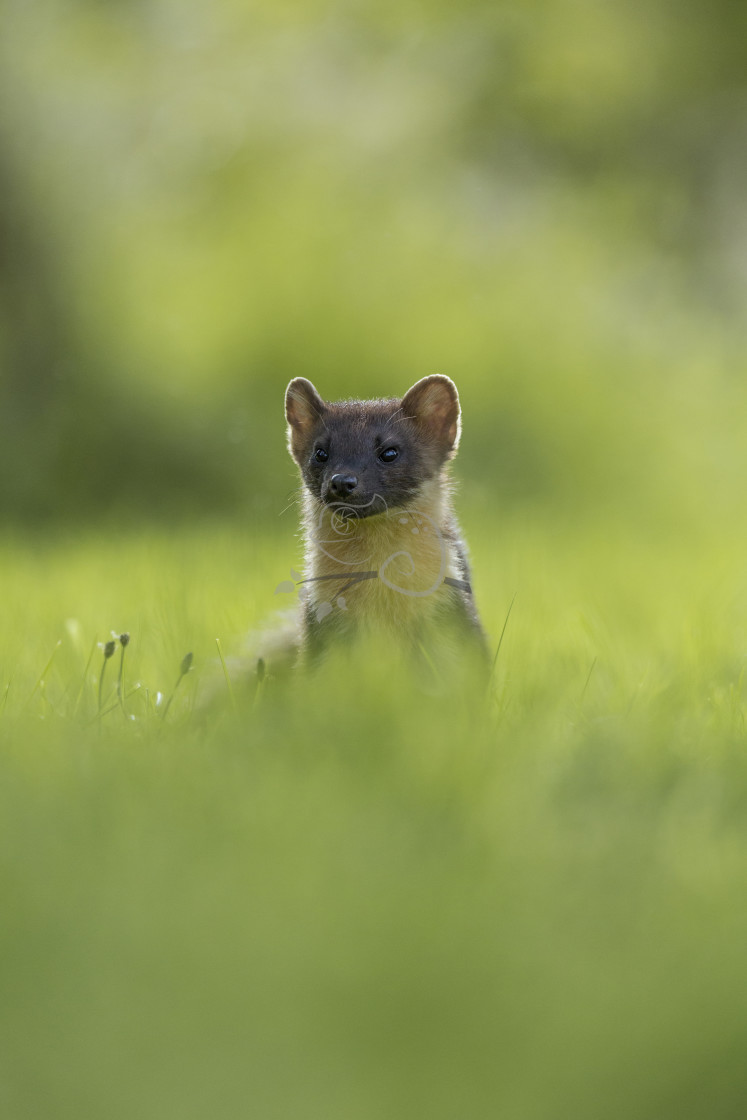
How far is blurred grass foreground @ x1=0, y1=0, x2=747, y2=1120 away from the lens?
1.84 m

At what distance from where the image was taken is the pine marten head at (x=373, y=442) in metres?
4.05

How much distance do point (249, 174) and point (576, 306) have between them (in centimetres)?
379

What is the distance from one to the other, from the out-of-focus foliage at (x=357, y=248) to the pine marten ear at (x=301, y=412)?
4.31 meters

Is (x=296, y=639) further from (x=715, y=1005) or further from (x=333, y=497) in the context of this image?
(x=715, y=1005)

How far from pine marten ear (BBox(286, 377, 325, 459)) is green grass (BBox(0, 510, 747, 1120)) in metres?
1.12

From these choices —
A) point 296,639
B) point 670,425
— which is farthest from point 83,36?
point 296,639

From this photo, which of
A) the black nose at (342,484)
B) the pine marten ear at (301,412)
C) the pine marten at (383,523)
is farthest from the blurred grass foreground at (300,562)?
the pine marten ear at (301,412)

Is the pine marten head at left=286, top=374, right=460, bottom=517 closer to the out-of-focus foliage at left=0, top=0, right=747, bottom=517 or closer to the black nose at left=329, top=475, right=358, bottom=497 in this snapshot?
the black nose at left=329, top=475, right=358, bottom=497

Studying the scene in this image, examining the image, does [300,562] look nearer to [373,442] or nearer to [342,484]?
[373,442]

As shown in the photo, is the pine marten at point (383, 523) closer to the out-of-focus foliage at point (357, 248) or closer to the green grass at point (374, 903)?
the green grass at point (374, 903)

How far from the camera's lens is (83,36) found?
39.0 ft

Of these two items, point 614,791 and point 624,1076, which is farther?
point 614,791

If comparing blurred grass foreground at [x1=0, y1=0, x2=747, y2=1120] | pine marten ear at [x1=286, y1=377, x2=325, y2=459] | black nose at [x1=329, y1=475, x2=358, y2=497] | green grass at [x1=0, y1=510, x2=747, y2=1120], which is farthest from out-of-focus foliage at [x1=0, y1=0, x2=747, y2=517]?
green grass at [x1=0, y1=510, x2=747, y2=1120]

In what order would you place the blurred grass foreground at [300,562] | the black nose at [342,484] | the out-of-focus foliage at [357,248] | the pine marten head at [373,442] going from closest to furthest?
the blurred grass foreground at [300,562] → the black nose at [342,484] → the pine marten head at [373,442] → the out-of-focus foliage at [357,248]
